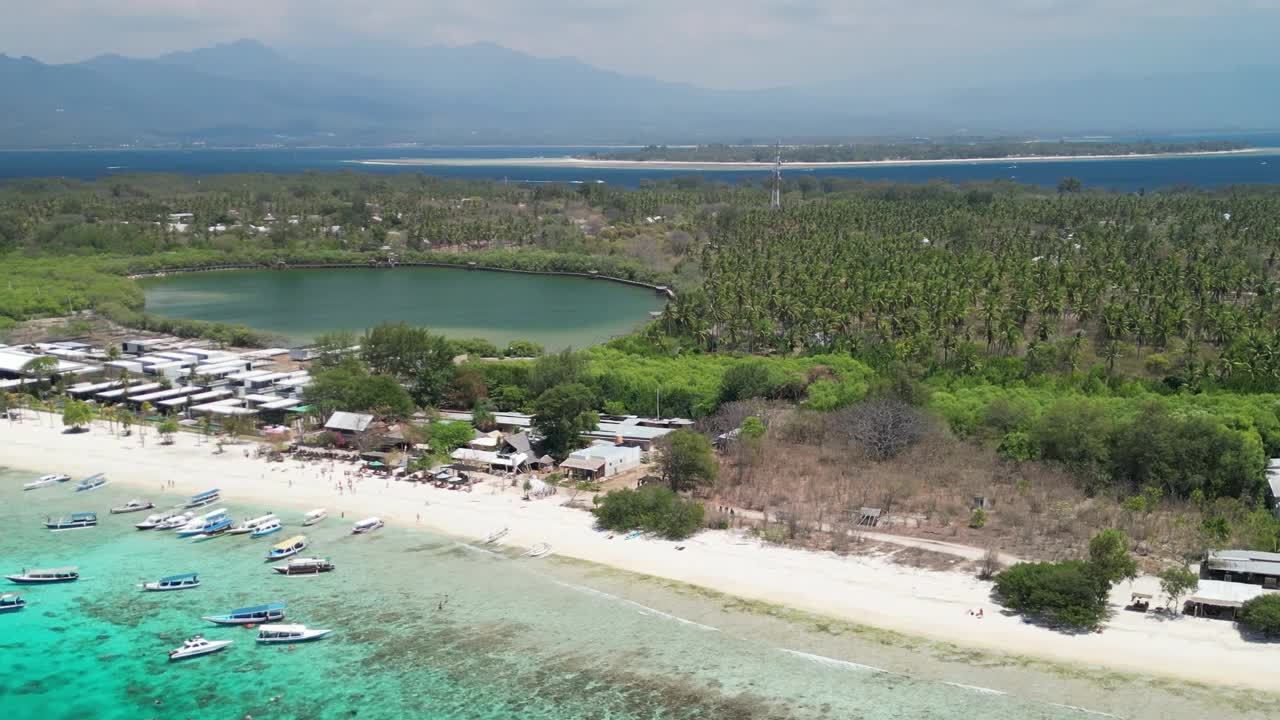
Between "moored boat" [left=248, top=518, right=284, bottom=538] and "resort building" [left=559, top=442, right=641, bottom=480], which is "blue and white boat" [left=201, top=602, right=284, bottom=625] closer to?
"moored boat" [left=248, top=518, right=284, bottom=538]

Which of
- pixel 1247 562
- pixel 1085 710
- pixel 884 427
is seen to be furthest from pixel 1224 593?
pixel 884 427

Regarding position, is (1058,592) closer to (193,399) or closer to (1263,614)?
(1263,614)

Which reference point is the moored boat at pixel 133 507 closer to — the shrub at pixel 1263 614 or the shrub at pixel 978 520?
the shrub at pixel 978 520

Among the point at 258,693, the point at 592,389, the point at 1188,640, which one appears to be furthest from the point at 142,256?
the point at 1188,640

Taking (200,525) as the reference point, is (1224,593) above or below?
→ above

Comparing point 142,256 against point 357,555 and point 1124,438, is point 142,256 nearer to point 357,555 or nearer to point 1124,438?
point 357,555

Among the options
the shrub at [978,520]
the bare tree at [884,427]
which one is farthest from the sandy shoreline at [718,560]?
the bare tree at [884,427]
